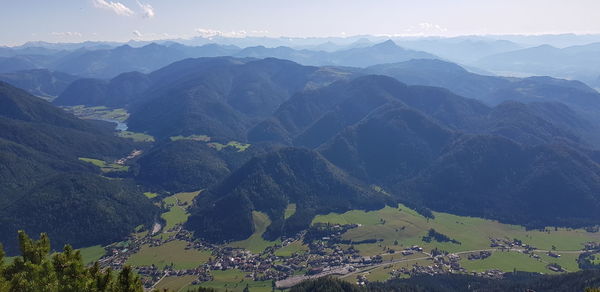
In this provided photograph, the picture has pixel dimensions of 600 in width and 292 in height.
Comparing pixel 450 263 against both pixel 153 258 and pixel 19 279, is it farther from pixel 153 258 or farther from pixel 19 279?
pixel 19 279

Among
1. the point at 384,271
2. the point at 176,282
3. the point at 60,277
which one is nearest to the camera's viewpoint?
the point at 60,277

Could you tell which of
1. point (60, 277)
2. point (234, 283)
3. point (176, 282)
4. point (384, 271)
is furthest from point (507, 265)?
point (60, 277)

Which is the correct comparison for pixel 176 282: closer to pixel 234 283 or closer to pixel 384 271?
pixel 234 283

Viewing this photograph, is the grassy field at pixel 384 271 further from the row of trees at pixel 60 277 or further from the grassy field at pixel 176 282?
the row of trees at pixel 60 277

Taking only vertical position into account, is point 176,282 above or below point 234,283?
below

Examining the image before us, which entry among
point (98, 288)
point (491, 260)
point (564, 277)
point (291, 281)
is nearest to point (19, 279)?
point (98, 288)

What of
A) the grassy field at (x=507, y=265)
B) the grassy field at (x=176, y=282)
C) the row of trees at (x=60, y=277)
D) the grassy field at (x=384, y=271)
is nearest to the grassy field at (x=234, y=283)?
the grassy field at (x=176, y=282)

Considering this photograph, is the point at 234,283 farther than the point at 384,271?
No
